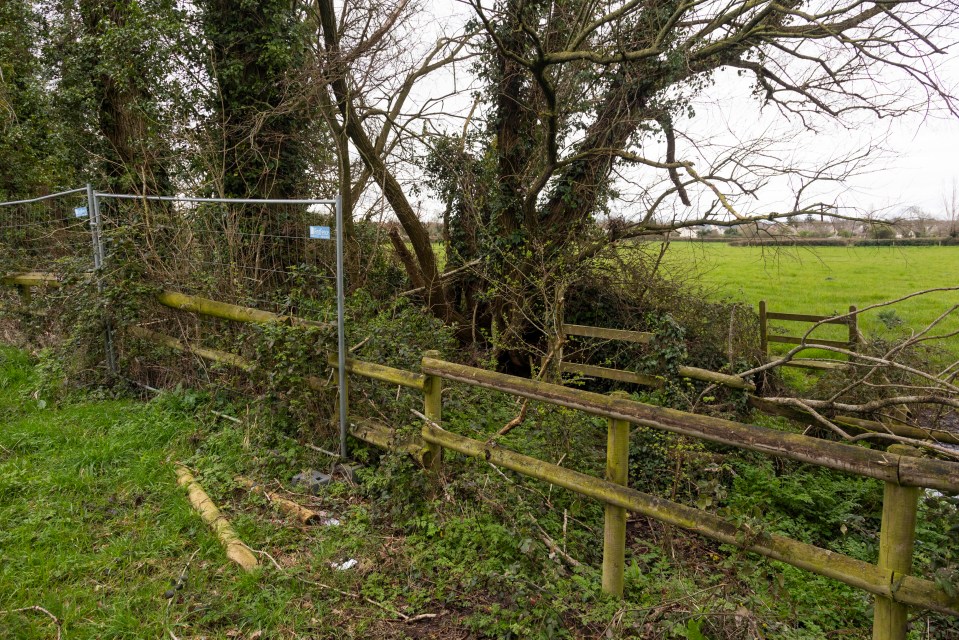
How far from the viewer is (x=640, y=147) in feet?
30.8

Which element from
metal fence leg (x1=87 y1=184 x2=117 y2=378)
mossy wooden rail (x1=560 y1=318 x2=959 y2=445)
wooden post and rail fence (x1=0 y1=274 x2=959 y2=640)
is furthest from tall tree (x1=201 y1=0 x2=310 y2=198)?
wooden post and rail fence (x1=0 y1=274 x2=959 y2=640)

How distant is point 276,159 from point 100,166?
14.8 feet

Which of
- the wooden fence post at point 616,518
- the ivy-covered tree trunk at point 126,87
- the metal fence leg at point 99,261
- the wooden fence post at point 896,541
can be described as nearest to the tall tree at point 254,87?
the ivy-covered tree trunk at point 126,87

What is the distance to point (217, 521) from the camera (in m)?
3.81

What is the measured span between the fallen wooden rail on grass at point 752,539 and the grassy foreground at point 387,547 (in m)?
0.11

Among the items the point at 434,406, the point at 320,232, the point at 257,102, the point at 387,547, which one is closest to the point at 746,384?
the point at 434,406

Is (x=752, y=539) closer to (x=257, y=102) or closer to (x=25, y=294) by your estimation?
(x=257, y=102)

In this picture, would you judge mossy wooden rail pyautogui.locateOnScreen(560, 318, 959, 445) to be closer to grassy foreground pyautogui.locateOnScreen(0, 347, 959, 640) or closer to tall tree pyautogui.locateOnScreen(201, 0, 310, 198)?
grassy foreground pyautogui.locateOnScreen(0, 347, 959, 640)

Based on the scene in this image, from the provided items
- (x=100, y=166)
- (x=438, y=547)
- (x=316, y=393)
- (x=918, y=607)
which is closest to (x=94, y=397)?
(x=316, y=393)

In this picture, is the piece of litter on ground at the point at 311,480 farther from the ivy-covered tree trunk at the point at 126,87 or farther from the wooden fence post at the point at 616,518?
the ivy-covered tree trunk at the point at 126,87

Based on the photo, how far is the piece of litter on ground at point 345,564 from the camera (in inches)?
135

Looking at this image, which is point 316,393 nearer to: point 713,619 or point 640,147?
point 713,619

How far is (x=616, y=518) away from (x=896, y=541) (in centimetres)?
126

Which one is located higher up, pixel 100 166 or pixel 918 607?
pixel 100 166
